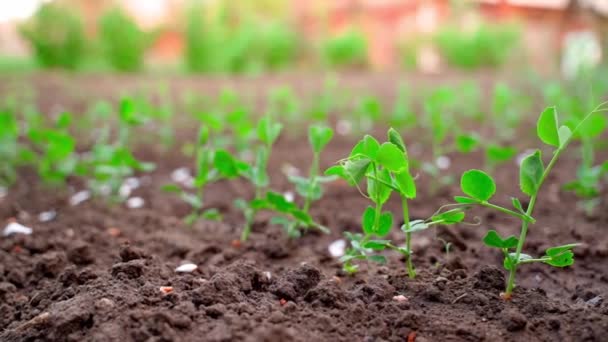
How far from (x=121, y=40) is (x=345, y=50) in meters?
3.00

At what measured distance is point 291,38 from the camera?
852 centimetres

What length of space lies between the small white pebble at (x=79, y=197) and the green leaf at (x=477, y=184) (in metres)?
1.45

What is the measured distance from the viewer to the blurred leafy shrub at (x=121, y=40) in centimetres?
725

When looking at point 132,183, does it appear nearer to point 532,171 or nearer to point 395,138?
point 395,138

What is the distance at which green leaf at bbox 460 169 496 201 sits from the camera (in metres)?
0.97

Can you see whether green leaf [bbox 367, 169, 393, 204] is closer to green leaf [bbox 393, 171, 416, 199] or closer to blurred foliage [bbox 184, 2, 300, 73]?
green leaf [bbox 393, 171, 416, 199]

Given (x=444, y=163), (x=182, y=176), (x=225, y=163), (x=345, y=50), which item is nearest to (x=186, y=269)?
(x=225, y=163)

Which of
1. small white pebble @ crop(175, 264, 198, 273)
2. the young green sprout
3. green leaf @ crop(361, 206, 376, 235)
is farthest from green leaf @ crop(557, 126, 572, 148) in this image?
small white pebble @ crop(175, 264, 198, 273)

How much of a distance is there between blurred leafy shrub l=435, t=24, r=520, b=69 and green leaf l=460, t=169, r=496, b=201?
7588 mm

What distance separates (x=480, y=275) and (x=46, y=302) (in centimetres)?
85

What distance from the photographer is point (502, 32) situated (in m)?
8.38

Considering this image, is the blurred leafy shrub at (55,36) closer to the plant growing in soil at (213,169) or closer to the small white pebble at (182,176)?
the small white pebble at (182,176)

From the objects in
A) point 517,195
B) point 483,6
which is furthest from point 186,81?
point 483,6

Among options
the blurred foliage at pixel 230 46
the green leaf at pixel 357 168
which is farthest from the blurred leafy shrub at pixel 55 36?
the green leaf at pixel 357 168
